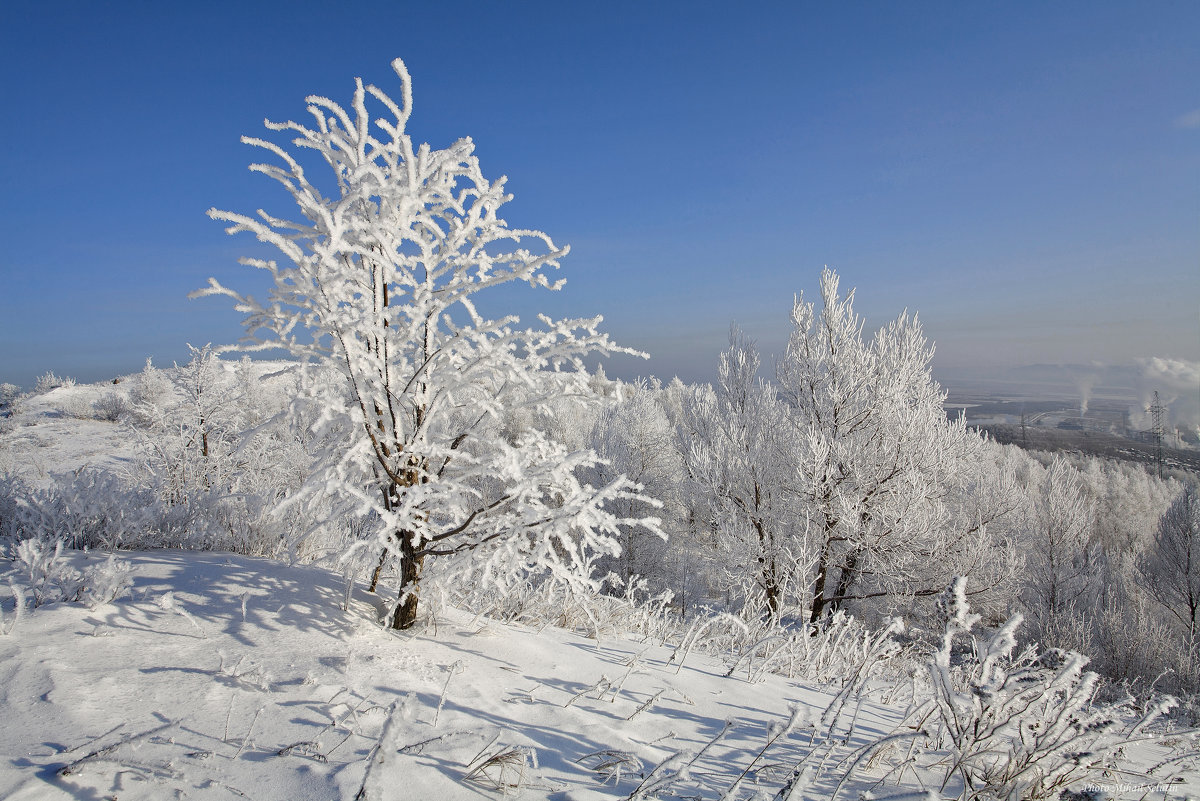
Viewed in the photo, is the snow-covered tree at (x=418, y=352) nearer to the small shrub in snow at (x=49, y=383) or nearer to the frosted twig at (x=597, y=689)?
the frosted twig at (x=597, y=689)

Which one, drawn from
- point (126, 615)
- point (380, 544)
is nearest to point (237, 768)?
point (380, 544)

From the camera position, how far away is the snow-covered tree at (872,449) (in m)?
9.70

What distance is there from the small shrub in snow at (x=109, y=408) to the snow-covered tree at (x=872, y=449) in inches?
972

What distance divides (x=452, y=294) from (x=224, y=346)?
120 cm

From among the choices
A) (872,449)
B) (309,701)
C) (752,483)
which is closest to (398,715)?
(309,701)

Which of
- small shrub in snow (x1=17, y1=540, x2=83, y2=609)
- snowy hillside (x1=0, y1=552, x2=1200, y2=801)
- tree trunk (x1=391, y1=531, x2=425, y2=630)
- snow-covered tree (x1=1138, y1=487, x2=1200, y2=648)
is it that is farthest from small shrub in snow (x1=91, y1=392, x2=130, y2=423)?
snow-covered tree (x1=1138, y1=487, x2=1200, y2=648)

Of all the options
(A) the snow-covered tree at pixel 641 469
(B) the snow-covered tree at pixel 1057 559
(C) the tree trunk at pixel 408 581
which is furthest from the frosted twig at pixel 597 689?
(B) the snow-covered tree at pixel 1057 559

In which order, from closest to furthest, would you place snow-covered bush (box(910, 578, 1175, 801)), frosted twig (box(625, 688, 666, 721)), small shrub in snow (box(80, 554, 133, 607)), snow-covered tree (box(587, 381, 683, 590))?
1. snow-covered bush (box(910, 578, 1175, 801))
2. frosted twig (box(625, 688, 666, 721))
3. small shrub in snow (box(80, 554, 133, 607))
4. snow-covered tree (box(587, 381, 683, 590))

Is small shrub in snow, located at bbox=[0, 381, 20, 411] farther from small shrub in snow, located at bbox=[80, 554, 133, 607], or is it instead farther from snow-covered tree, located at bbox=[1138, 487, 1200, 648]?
snow-covered tree, located at bbox=[1138, 487, 1200, 648]

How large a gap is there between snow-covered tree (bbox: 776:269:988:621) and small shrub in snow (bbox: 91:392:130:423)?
2468 cm

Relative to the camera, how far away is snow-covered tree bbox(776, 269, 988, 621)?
970cm

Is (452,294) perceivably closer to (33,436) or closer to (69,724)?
(69,724)

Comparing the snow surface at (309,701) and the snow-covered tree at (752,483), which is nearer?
the snow surface at (309,701)

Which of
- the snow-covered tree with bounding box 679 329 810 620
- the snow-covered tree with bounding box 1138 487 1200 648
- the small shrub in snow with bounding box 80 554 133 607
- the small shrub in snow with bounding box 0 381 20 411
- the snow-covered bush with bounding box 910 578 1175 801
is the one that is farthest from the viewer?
the small shrub in snow with bounding box 0 381 20 411
